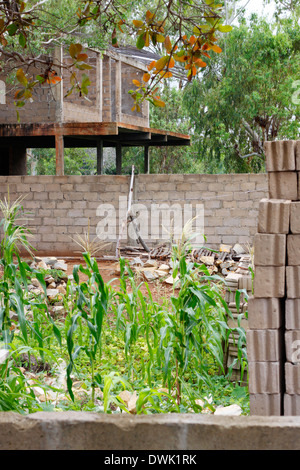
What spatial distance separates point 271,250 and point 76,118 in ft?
47.9

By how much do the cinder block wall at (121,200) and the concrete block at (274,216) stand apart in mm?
8655

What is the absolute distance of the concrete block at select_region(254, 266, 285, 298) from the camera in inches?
148

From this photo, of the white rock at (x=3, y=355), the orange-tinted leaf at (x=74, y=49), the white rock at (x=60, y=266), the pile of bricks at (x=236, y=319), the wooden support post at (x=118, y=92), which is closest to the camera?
the orange-tinted leaf at (x=74, y=49)

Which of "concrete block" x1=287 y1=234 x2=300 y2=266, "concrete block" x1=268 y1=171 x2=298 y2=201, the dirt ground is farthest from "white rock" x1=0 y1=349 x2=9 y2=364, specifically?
the dirt ground

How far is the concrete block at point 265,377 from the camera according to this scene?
377 cm

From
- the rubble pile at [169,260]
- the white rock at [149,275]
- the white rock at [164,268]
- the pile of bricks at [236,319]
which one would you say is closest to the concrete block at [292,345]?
the pile of bricks at [236,319]

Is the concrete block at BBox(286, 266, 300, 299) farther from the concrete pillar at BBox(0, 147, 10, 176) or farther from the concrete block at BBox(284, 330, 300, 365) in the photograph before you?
the concrete pillar at BBox(0, 147, 10, 176)

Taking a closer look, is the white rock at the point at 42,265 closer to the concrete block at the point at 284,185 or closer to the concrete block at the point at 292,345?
the concrete block at the point at 284,185

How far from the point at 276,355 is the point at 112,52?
1707 centimetres

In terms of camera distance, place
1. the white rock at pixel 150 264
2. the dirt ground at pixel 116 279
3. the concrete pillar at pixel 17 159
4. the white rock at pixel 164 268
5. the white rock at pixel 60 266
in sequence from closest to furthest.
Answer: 1. the dirt ground at pixel 116 279
2. the white rock at pixel 60 266
3. the white rock at pixel 164 268
4. the white rock at pixel 150 264
5. the concrete pillar at pixel 17 159

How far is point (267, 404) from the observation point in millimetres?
3791

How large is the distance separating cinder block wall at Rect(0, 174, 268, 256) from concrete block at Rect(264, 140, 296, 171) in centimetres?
842

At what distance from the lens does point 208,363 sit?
227 inches
